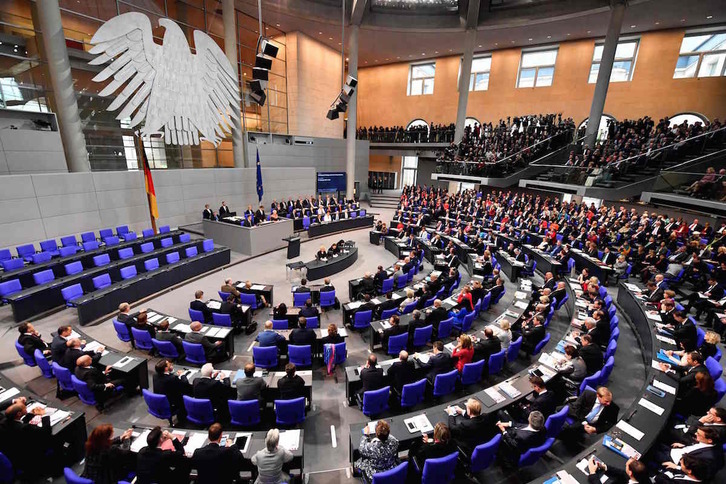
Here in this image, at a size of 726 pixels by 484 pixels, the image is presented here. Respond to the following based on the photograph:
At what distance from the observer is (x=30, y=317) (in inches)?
327

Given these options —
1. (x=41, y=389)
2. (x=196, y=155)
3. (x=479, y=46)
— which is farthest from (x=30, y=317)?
(x=479, y=46)

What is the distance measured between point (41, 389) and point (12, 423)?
8.44 ft

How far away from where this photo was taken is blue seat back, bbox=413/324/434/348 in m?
7.23

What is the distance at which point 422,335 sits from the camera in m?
7.30

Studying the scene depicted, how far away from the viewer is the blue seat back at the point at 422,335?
7234mm

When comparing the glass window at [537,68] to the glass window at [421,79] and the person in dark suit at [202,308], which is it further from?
the person in dark suit at [202,308]

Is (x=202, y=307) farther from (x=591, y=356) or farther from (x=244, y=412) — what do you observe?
(x=591, y=356)

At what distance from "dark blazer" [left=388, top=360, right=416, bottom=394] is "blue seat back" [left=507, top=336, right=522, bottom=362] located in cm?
245

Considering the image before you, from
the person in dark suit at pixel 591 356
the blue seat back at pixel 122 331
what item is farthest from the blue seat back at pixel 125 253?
the person in dark suit at pixel 591 356

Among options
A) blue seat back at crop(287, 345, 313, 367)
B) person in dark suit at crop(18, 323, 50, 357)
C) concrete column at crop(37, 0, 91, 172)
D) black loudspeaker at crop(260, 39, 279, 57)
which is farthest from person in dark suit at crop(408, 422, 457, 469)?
concrete column at crop(37, 0, 91, 172)

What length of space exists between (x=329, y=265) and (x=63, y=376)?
767cm

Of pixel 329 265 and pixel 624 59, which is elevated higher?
pixel 624 59

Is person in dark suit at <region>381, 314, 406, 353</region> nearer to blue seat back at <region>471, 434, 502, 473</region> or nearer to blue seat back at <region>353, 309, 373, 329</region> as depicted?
blue seat back at <region>353, 309, 373, 329</region>

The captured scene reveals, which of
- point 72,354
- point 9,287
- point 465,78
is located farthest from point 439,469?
point 465,78
